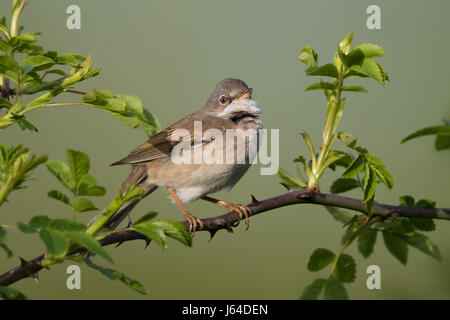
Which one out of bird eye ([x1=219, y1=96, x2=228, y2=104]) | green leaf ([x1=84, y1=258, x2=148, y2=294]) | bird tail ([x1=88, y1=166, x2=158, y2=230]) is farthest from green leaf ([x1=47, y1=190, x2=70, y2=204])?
bird eye ([x1=219, y1=96, x2=228, y2=104])

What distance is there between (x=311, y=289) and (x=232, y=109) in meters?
2.11

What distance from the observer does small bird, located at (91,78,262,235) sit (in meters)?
3.40

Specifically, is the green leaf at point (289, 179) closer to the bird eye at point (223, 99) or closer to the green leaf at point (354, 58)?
the green leaf at point (354, 58)

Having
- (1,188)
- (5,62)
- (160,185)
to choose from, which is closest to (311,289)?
(1,188)

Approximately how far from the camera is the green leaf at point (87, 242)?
126 cm

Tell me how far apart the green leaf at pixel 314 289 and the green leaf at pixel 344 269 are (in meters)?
0.07

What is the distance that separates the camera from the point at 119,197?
1.53m

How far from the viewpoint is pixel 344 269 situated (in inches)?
80.0

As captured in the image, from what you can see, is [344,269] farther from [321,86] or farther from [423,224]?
[321,86]

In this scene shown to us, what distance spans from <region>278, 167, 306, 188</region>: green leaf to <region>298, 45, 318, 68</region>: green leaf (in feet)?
1.52

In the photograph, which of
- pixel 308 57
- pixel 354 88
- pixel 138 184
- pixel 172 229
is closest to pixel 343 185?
pixel 354 88

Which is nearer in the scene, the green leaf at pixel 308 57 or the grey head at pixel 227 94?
the green leaf at pixel 308 57

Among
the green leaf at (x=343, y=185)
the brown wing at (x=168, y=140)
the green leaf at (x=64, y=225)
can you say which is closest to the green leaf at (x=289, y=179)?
the green leaf at (x=343, y=185)

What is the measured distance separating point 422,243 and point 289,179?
1.98ft
